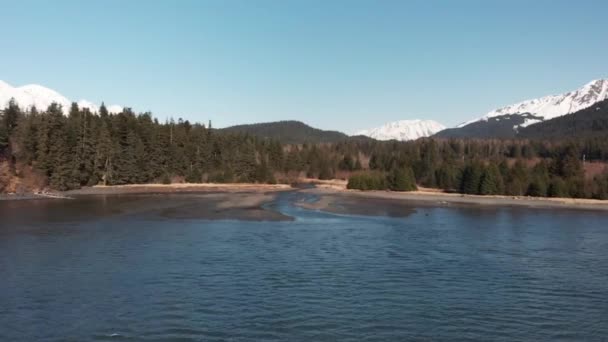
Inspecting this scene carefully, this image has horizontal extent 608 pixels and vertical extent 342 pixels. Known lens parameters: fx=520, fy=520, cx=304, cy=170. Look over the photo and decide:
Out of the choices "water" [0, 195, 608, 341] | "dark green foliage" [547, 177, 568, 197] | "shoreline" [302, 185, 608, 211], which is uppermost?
"dark green foliage" [547, 177, 568, 197]

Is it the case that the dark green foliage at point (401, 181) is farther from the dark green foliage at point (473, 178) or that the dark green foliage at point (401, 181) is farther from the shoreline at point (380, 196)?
the dark green foliage at point (473, 178)

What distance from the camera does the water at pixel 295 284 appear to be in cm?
2066

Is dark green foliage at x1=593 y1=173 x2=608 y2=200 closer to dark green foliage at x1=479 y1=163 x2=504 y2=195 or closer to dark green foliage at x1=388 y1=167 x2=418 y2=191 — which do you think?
dark green foliage at x1=479 y1=163 x2=504 y2=195

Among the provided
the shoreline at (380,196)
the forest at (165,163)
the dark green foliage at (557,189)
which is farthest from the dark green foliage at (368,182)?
the dark green foliage at (557,189)

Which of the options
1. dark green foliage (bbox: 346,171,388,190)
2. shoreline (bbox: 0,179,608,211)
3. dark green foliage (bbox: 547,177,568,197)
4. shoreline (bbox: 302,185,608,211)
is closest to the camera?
shoreline (bbox: 302,185,608,211)

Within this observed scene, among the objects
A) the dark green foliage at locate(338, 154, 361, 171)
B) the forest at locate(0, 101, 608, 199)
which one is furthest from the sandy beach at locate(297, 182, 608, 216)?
the dark green foliage at locate(338, 154, 361, 171)

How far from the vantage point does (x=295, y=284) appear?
2745cm

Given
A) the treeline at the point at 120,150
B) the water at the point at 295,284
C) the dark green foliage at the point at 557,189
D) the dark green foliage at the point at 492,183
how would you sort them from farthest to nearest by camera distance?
the dark green foliage at the point at 492,183 → the treeline at the point at 120,150 → the dark green foliage at the point at 557,189 → the water at the point at 295,284

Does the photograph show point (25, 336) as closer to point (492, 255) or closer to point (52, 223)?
point (492, 255)

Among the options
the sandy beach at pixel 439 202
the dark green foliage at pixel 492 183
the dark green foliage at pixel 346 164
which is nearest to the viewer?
the sandy beach at pixel 439 202

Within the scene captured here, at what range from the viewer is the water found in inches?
813

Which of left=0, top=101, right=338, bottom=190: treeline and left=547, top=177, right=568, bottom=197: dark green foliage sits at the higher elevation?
left=0, top=101, right=338, bottom=190: treeline

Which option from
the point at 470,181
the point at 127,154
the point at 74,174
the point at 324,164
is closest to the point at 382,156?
the point at 324,164

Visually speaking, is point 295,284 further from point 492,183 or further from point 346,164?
point 346,164
